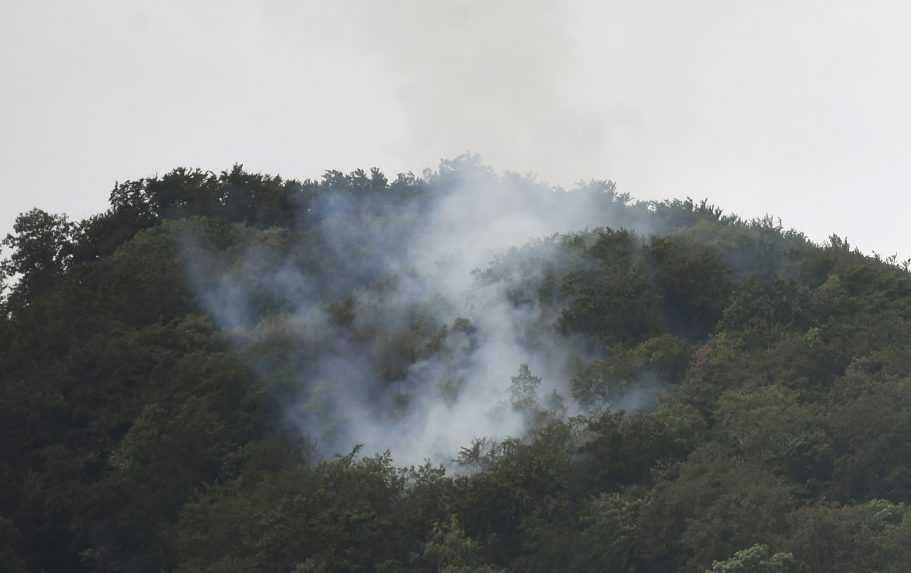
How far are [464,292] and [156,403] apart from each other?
8755mm

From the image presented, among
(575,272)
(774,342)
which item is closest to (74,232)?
(575,272)

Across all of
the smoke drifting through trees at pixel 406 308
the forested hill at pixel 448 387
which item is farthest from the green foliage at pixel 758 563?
the smoke drifting through trees at pixel 406 308

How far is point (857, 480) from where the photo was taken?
146 feet

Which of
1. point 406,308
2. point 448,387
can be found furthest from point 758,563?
point 406,308

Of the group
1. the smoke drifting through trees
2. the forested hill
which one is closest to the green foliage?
the forested hill

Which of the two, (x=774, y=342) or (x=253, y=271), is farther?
(x=253, y=271)

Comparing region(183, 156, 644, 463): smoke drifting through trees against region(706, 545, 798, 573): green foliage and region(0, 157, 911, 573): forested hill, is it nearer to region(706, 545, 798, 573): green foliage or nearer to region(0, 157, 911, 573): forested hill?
region(0, 157, 911, 573): forested hill

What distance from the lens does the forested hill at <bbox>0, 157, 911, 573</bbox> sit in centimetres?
4394

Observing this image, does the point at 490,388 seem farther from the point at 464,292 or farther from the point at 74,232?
the point at 74,232

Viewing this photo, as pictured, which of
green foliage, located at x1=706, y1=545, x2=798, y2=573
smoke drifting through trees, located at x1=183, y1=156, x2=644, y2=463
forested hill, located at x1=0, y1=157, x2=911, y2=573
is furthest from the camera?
smoke drifting through trees, located at x1=183, y1=156, x2=644, y2=463

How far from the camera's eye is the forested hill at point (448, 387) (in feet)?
144

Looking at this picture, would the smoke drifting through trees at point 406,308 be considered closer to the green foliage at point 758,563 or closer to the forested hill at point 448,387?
the forested hill at point 448,387

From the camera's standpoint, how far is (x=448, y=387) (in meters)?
50.8

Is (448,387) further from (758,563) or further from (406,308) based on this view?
→ (758,563)
